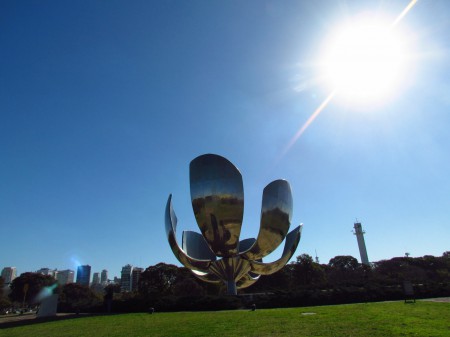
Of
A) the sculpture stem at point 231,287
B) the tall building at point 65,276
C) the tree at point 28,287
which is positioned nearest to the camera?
the sculpture stem at point 231,287

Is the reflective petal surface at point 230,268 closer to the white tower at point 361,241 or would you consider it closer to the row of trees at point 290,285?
the row of trees at point 290,285

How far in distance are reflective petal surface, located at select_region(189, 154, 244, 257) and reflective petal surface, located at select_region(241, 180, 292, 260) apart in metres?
2.06

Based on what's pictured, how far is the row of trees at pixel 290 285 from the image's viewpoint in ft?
69.3

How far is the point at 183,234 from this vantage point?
74.3 ft

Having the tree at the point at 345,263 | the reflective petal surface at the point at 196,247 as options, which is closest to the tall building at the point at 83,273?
the tree at the point at 345,263

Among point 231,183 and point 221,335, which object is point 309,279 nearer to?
point 231,183

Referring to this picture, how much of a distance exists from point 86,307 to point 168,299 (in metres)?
7.85

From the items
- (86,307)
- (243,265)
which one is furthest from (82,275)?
(243,265)

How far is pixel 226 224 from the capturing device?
53.7ft

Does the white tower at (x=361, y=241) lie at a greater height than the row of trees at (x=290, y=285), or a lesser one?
greater

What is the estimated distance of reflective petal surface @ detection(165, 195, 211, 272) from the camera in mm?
18344

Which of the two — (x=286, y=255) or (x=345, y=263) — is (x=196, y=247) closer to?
(x=286, y=255)

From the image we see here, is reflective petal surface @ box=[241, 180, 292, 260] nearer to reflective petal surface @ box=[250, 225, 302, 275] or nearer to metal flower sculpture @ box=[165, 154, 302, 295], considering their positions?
metal flower sculpture @ box=[165, 154, 302, 295]

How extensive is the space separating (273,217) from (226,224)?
2978mm
